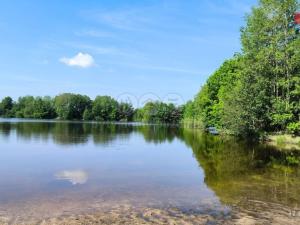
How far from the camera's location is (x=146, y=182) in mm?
14961

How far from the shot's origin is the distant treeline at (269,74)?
37.1 meters

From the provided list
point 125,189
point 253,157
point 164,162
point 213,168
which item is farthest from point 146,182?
point 253,157

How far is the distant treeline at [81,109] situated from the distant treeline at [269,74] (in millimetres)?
120810

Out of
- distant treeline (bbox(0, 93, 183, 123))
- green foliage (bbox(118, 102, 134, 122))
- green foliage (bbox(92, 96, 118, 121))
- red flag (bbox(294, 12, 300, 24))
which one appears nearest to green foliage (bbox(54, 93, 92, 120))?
distant treeline (bbox(0, 93, 183, 123))

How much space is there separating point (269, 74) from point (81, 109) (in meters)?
136

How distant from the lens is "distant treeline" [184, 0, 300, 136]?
122 ft

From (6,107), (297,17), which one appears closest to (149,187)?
(297,17)

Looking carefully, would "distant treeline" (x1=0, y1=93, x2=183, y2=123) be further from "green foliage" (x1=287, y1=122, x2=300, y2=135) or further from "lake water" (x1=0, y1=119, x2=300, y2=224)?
"lake water" (x1=0, y1=119, x2=300, y2=224)

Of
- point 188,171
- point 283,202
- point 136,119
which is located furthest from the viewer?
point 136,119

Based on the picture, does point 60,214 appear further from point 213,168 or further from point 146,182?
point 213,168

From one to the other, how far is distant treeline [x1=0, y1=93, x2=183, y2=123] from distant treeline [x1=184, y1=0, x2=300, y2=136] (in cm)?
12081

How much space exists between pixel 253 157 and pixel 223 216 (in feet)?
52.7

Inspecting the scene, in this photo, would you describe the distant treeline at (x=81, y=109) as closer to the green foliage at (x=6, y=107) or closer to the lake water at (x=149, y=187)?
the green foliage at (x=6, y=107)

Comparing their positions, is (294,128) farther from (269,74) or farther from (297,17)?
(297,17)
